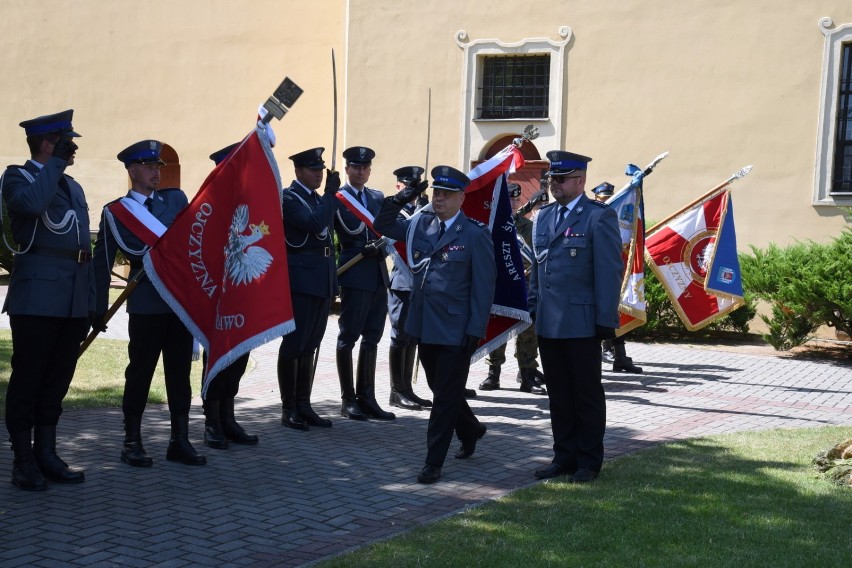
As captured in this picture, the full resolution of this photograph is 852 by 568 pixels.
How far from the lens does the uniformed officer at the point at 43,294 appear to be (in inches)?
234

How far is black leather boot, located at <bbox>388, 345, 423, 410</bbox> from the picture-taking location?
924cm

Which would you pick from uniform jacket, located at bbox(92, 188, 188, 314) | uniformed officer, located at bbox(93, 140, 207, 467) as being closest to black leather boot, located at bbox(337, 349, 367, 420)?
uniformed officer, located at bbox(93, 140, 207, 467)

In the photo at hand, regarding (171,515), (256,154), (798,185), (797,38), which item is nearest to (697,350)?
(798,185)

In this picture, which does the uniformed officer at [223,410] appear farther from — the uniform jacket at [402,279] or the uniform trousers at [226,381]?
the uniform jacket at [402,279]

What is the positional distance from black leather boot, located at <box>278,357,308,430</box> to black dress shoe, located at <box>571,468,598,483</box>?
7.69ft

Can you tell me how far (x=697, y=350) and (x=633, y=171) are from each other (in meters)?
3.98

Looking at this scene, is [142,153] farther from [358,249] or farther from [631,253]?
[631,253]

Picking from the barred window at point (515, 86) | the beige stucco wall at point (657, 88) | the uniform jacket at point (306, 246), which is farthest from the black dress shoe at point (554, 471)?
the barred window at point (515, 86)

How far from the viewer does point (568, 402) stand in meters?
6.82

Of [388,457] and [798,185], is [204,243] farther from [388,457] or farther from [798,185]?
[798,185]

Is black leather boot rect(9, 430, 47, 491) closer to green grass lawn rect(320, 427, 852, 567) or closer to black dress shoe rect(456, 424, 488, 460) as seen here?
green grass lawn rect(320, 427, 852, 567)

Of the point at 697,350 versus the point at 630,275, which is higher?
the point at 630,275

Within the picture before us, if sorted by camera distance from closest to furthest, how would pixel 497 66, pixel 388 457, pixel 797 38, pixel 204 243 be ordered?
pixel 204 243, pixel 388 457, pixel 797 38, pixel 497 66

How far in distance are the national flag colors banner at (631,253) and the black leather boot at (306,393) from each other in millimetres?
3873
